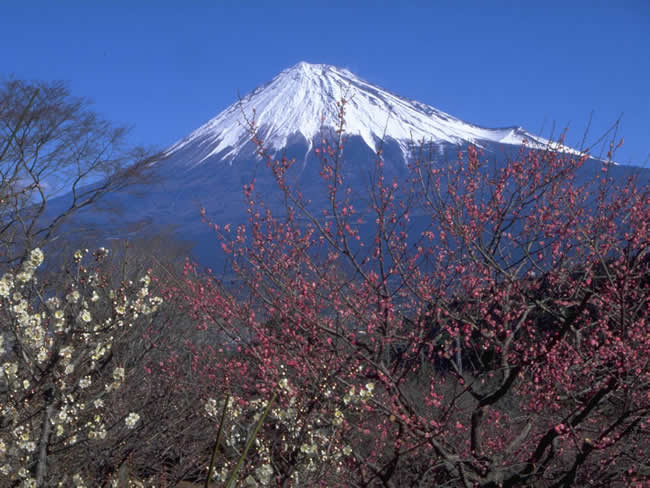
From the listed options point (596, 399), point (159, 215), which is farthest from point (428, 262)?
point (159, 215)

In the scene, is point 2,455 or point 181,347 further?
point 181,347

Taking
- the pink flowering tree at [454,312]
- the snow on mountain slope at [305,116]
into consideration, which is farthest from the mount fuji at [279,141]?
the pink flowering tree at [454,312]

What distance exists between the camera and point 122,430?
276 inches

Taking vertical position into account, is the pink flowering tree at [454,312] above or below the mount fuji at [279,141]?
below

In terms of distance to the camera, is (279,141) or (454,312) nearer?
(454,312)

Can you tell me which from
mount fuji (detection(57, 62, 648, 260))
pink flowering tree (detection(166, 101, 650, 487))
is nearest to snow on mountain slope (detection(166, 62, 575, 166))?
mount fuji (detection(57, 62, 648, 260))

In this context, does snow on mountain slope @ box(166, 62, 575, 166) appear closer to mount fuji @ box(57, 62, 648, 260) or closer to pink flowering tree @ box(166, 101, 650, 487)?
mount fuji @ box(57, 62, 648, 260)

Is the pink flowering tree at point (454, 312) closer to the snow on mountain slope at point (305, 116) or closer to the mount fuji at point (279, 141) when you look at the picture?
the mount fuji at point (279, 141)

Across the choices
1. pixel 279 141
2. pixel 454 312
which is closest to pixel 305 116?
pixel 279 141

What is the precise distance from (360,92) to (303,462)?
130 m

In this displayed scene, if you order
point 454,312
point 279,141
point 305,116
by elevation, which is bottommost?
point 454,312

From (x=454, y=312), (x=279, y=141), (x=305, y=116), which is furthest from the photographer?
(x=305, y=116)

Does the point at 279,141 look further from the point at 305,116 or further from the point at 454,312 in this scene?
the point at 454,312

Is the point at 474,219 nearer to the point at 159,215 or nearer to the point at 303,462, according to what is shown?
the point at 303,462
